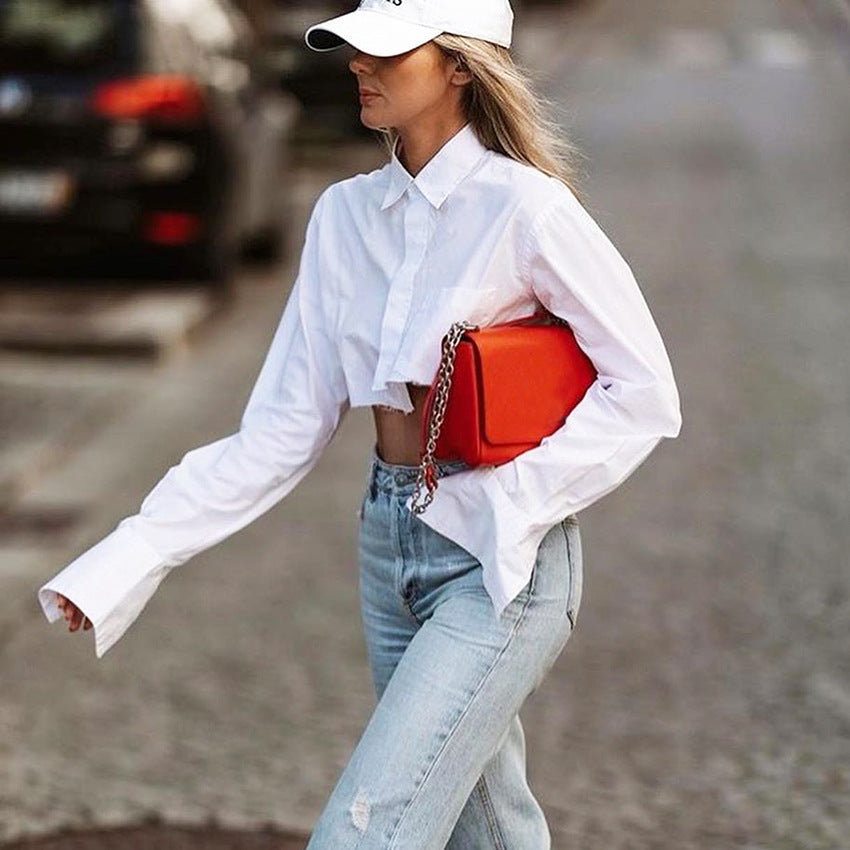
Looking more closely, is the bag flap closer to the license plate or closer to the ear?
the ear

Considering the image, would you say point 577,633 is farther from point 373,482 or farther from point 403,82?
point 403,82

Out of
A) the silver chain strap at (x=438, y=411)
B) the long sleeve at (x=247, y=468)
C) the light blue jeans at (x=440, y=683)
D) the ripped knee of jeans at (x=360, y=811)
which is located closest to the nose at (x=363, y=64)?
the long sleeve at (x=247, y=468)

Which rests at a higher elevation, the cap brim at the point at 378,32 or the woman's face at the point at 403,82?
the cap brim at the point at 378,32

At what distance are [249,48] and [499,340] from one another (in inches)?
413

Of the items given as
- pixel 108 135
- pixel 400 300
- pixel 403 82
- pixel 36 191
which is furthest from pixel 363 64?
pixel 36 191

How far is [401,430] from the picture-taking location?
10.2 feet

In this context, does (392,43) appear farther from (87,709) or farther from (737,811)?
(87,709)

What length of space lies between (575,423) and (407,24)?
0.61 meters

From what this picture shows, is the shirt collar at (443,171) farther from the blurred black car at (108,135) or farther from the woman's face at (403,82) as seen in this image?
the blurred black car at (108,135)

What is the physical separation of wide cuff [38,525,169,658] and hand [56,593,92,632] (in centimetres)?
1

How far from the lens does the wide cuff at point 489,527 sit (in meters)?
2.87

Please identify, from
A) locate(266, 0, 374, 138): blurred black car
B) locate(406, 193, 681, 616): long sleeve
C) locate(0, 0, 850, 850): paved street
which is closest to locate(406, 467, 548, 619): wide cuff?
locate(406, 193, 681, 616): long sleeve

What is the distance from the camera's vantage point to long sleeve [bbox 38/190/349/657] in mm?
3066

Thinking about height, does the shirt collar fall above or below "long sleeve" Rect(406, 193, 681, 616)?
above
